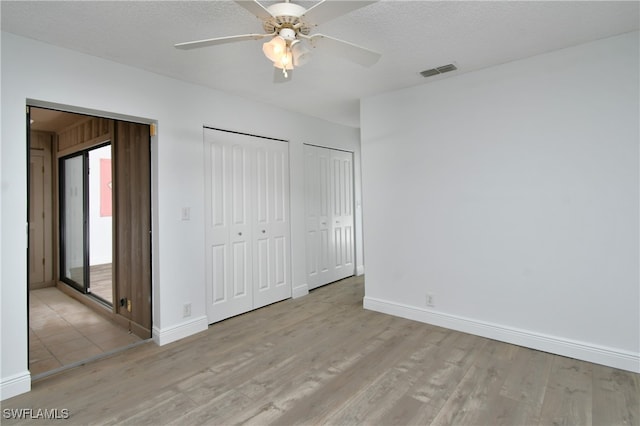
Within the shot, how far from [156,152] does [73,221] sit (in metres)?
2.86

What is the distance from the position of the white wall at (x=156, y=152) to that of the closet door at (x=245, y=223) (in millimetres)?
126

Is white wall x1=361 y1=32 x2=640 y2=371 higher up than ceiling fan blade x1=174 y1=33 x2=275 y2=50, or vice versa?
ceiling fan blade x1=174 y1=33 x2=275 y2=50

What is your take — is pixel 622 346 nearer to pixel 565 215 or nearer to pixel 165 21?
pixel 565 215

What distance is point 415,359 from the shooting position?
2652mm

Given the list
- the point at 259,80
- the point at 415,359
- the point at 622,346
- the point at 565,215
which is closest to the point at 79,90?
the point at 259,80

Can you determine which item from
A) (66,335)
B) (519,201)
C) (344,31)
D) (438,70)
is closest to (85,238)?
(66,335)

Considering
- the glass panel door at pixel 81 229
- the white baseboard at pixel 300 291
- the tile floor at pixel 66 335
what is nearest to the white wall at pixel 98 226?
the glass panel door at pixel 81 229

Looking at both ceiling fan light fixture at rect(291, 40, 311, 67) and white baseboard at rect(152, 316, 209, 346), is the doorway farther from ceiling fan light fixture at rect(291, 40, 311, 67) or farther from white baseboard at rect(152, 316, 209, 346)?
ceiling fan light fixture at rect(291, 40, 311, 67)

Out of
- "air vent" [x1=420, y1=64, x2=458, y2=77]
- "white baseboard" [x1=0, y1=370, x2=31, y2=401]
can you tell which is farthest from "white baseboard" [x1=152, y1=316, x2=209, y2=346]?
"air vent" [x1=420, y1=64, x2=458, y2=77]

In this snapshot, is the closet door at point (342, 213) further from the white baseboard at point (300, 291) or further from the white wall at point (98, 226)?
the white wall at point (98, 226)

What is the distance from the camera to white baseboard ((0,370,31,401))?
2184mm

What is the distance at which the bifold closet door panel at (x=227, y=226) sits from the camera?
343 centimetres

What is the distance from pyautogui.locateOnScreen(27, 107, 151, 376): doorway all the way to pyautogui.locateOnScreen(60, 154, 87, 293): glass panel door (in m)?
0.01

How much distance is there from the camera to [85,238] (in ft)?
14.8
